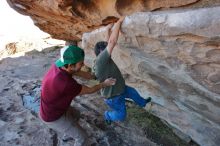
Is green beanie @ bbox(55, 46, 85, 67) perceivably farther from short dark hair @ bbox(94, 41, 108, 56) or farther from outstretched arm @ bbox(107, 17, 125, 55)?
short dark hair @ bbox(94, 41, 108, 56)

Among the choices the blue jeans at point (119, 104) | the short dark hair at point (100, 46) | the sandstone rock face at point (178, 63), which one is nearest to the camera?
the sandstone rock face at point (178, 63)

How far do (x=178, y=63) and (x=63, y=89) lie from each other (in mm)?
1320

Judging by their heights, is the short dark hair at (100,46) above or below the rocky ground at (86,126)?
above

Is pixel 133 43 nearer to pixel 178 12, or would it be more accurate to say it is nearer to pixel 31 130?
pixel 178 12

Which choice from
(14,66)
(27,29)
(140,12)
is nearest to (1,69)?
(14,66)

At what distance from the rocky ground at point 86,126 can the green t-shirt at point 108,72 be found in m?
0.92

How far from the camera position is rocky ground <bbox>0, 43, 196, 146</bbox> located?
16.6 ft

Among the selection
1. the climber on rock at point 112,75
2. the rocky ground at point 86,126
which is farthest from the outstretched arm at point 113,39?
the rocky ground at point 86,126

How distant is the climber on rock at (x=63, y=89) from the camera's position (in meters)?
3.75

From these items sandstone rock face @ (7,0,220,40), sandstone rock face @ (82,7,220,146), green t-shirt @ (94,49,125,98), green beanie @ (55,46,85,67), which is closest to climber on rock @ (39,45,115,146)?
green beanie @ (55,46,85,67)

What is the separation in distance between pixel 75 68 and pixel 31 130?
1879 millimetres

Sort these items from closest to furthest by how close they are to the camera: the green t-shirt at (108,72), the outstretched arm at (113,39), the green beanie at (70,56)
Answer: the green beanie at (70,56), the outstretched arm at (113,39), the green t-shirt at (108,72)

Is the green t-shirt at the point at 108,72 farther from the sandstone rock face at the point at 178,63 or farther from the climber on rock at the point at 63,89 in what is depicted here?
the sandstone rock face at the point at 178,63

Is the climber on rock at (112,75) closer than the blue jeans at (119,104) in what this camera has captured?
Yes
